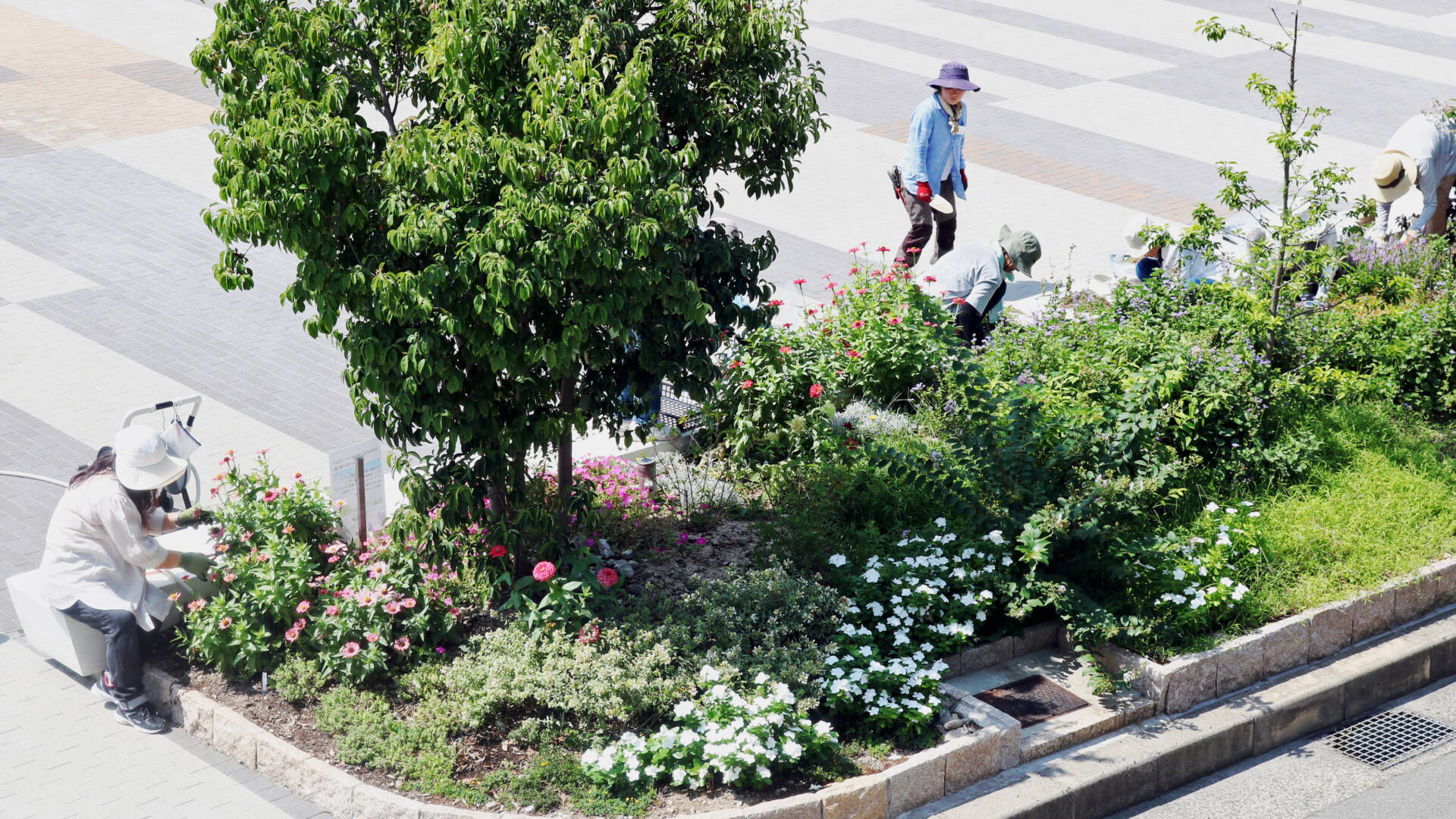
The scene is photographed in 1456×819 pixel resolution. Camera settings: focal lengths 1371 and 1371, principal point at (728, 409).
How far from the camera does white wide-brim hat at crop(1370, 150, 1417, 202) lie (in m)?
10.8

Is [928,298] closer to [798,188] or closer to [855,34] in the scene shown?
[798,188]

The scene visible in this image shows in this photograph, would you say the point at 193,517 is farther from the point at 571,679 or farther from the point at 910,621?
the point at 910,621

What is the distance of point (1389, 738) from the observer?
250 inches

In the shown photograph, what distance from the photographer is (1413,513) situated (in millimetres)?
7297

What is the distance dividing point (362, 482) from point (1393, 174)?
8464 millimetres

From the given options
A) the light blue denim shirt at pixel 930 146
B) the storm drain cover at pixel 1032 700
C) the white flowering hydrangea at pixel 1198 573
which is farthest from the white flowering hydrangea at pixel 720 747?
the light blue denim shirt at pixel 930 146

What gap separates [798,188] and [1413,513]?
7669 millimetres

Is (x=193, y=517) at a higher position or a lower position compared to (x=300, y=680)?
higher

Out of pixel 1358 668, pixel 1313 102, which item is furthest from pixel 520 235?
pixel 1313 102

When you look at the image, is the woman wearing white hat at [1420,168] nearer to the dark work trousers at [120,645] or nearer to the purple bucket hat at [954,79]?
the purple bucket hat at [954,79]

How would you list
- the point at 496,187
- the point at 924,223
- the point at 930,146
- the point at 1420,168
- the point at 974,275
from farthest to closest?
1. the point at 1420,168
2. the point at 924,223
3. the point at 930,146
4. the point at 974,275
5. the point at 496,187

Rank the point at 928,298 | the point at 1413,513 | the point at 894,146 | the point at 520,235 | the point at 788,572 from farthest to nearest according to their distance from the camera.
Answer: the point at 894,146 → the point at 928,298 → the point at 1413,513 → the point at 788,572 → the point at 520,235

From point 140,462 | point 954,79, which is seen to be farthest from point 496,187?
point 954,79

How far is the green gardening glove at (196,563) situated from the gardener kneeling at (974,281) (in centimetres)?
469
